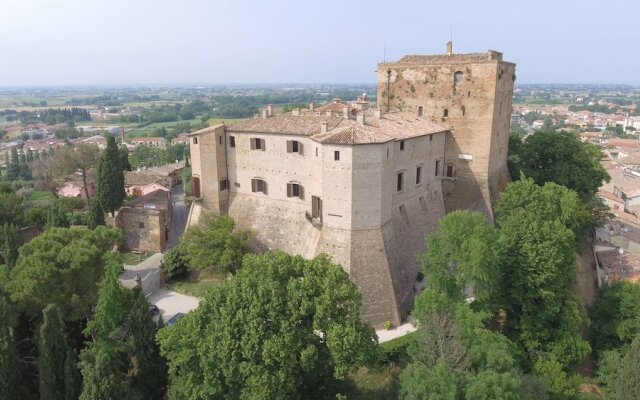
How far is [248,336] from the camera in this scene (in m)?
16.9

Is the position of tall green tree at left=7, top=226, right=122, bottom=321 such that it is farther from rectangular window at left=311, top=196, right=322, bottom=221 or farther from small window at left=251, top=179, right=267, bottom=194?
rectangular window at left=311, top=196, right=322, bottom=221

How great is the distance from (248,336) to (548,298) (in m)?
16.0

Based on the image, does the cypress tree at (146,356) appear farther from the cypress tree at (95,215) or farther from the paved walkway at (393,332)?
the cypress tree at (95,215)

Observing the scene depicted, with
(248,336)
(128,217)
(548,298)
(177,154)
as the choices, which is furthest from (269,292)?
(177,154)

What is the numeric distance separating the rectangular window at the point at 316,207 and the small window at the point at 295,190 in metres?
1.32

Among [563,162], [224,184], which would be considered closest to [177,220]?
[224,184]

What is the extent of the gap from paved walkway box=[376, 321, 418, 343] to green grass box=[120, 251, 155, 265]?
18375 mm

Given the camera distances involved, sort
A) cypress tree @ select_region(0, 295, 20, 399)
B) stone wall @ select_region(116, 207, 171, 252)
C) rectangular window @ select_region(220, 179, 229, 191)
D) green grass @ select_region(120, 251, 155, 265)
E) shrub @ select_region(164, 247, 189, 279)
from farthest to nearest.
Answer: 1. stone wall @ select_region(116, 207, 171, 252)
2. green grass @ select_region(120, 251, 155, 265)
3. rectangular window @ select_region(220, 179, 229, 191)
4. shrub @ select_region(164, 247, 189, 279)
5. cypress tree @ select_region(0, 295, 20, 399)

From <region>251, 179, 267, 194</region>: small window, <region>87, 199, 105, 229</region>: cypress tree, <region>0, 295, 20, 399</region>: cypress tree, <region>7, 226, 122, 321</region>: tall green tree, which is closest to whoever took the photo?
<region>0, 295, 20, 399</region>: cypress tree

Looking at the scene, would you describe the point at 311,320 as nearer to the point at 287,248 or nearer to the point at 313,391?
the point at 313,391

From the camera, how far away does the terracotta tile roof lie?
25.9 meters

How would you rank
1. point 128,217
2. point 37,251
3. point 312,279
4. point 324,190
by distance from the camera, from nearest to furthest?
1. point 312,279
2. point 37,251
3. point 324,190
4. point 128,217

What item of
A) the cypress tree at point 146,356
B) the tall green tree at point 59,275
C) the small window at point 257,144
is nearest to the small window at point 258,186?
the small window at point 257,144

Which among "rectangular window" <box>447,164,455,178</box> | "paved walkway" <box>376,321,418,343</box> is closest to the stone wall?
"paved walkway" <box>376,321,418,343</box>
